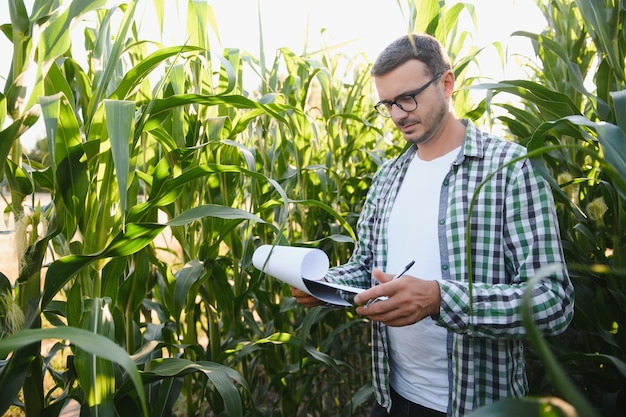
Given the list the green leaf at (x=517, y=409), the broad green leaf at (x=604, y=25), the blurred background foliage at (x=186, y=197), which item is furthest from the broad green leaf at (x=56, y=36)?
the broad green leaf at (x=604, y=25)

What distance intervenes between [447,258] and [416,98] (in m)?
0.37

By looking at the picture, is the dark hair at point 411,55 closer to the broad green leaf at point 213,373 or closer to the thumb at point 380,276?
the thumb at point 380,276

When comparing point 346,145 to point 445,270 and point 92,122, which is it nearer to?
point 445,270

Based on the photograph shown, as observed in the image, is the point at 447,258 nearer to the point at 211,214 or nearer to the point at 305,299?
the point at 305,299

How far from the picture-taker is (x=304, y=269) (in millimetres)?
897

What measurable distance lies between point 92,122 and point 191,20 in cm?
43

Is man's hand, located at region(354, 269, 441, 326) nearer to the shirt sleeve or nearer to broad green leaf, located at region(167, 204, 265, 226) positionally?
the shirt sleeve

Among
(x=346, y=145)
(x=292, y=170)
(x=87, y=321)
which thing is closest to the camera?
(x=87, y=321)

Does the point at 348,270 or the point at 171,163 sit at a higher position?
the point at 171,163

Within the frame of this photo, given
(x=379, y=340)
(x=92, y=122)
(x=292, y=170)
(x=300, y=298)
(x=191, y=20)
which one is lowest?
(x=379, y=340)

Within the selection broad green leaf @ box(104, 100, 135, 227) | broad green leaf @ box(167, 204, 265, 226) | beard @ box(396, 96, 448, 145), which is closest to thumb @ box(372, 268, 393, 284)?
broad green leaf @ box(167, 204, 265, 226)

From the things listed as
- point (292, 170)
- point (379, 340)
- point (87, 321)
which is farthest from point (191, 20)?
point (379, 340)

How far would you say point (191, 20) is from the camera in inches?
41.8

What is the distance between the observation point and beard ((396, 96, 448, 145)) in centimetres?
109
